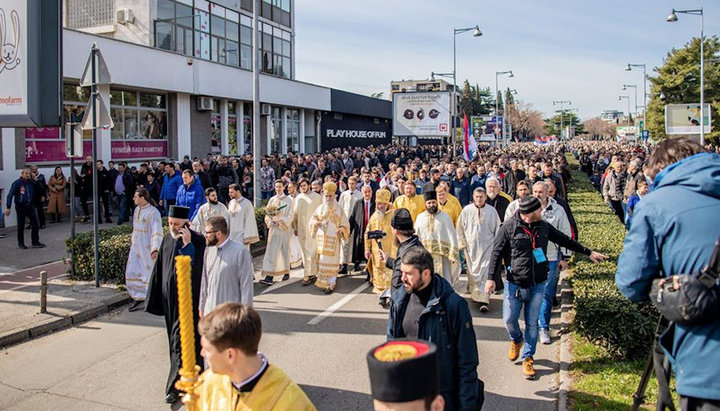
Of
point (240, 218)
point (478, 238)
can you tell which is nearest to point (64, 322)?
point (240, 218)

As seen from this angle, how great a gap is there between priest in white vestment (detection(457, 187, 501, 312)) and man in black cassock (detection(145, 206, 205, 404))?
4.92 meters

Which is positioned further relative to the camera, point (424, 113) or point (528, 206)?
point (424, 113)

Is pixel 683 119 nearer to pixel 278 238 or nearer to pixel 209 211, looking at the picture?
pixel 278 238

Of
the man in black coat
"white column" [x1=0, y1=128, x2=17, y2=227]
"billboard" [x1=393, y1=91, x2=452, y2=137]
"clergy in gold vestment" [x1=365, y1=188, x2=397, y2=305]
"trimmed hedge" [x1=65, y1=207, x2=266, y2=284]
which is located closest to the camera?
"clergy in gold vestment" [x1=365, y1=188, x2=397, y2=305]

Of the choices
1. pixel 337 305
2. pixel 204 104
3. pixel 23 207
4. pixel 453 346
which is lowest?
pixel 337 305

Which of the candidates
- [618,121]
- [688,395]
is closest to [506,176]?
[688,395]

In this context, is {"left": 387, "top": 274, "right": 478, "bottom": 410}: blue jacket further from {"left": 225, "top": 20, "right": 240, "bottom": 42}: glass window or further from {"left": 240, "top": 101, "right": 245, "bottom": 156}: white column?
{"left": 225, "top": 20, "right": 240, "bottom": 42}: glass window

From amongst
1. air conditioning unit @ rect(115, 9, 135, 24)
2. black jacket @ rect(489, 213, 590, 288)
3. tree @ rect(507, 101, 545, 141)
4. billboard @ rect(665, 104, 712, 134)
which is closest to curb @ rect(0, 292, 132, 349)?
black jacket @ rect(489, 213, 590, 288)

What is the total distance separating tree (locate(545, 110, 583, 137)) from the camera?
5315 inches

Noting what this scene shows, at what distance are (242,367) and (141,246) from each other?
26.9 ft

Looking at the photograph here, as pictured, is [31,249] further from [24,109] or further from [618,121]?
[618,121]

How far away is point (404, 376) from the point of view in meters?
2.46

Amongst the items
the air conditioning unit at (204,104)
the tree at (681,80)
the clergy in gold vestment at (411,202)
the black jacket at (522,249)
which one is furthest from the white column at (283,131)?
the tree at (681,80)

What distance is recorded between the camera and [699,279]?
290 centimetres
